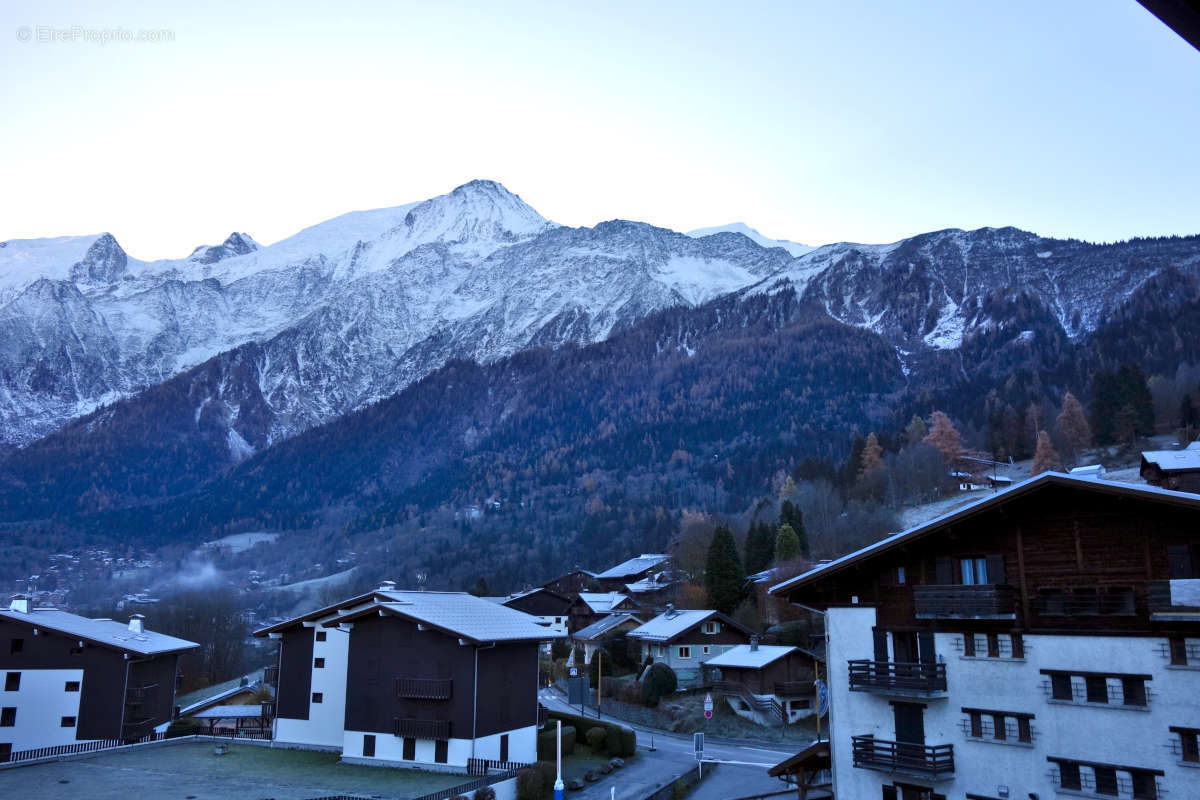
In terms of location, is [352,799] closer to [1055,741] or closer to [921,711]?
[921,711]

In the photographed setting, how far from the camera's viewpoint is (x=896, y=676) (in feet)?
92.4

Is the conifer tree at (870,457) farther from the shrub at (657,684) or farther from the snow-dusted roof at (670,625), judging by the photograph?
the shrub at (657,684)

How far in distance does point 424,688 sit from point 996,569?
2473 cm

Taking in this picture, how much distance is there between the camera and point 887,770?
27875 mm

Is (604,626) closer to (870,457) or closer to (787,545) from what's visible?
(787,545)

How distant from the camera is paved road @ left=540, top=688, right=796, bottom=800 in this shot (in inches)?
1524

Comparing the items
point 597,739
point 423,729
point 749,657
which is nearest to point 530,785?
point 423,729

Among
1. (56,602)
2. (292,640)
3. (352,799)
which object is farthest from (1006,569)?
(56,602)

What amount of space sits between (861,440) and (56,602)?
17135 centimetres

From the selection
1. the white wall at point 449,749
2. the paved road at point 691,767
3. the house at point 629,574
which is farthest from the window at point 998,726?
the house at point 629,574

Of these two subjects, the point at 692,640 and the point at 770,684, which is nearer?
the point at 770,684

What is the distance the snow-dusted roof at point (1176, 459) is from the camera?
5912cm

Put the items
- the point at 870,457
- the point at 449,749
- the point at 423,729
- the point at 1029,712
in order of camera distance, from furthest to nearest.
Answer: the point at 870,457, the point at 423,729, the point at 449,749, the point at 1029,712

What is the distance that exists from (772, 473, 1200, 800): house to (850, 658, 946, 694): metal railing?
0.05m
